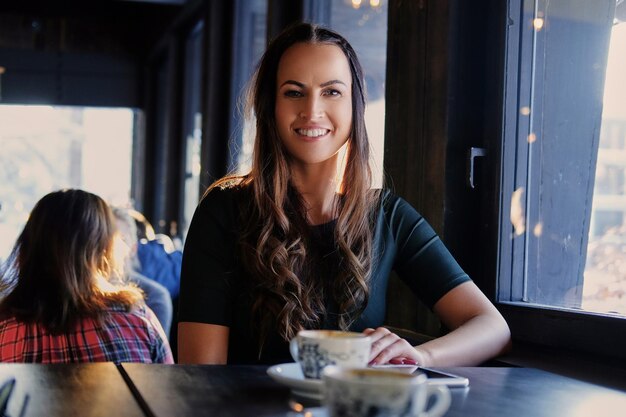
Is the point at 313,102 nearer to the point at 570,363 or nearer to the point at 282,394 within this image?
the point at 570,363

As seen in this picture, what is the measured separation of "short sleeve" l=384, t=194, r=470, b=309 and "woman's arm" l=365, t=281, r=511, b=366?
0.03m

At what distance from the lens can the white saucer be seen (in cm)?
104

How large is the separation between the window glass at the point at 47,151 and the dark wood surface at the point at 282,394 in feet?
21.8

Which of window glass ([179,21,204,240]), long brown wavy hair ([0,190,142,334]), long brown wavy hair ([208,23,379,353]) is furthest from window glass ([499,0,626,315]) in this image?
window glass ([179,21,204,240])

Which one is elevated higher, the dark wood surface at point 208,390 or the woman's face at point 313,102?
the woman's face at point 313,102

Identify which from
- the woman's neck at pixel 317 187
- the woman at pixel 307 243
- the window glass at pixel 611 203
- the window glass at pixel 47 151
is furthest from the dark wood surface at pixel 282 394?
the window glass at pixel 47 151

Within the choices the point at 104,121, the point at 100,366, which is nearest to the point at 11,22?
the point at 104,121

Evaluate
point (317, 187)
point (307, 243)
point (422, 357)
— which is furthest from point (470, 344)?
point (317, 187)

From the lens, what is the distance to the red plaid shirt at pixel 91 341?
6.68 ft

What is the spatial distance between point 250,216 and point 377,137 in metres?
1.00

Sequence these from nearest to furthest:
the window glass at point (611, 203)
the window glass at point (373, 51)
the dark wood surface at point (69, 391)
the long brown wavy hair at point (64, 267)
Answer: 1. the dark wood surface at point (69, 391)
2. the window glass at point (611, 203)
3. the long brown wavy hair at point (64, 267)
4. the window glass at point (373, 51)

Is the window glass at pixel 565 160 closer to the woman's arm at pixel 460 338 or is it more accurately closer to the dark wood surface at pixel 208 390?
the woman's arm at pixel 460 338

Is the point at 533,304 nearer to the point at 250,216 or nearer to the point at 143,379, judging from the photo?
the point at 250,216

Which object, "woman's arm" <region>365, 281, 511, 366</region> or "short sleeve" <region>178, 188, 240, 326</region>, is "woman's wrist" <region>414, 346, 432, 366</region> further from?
"short sleeve" <region>178, 188, 240, 326</region>
